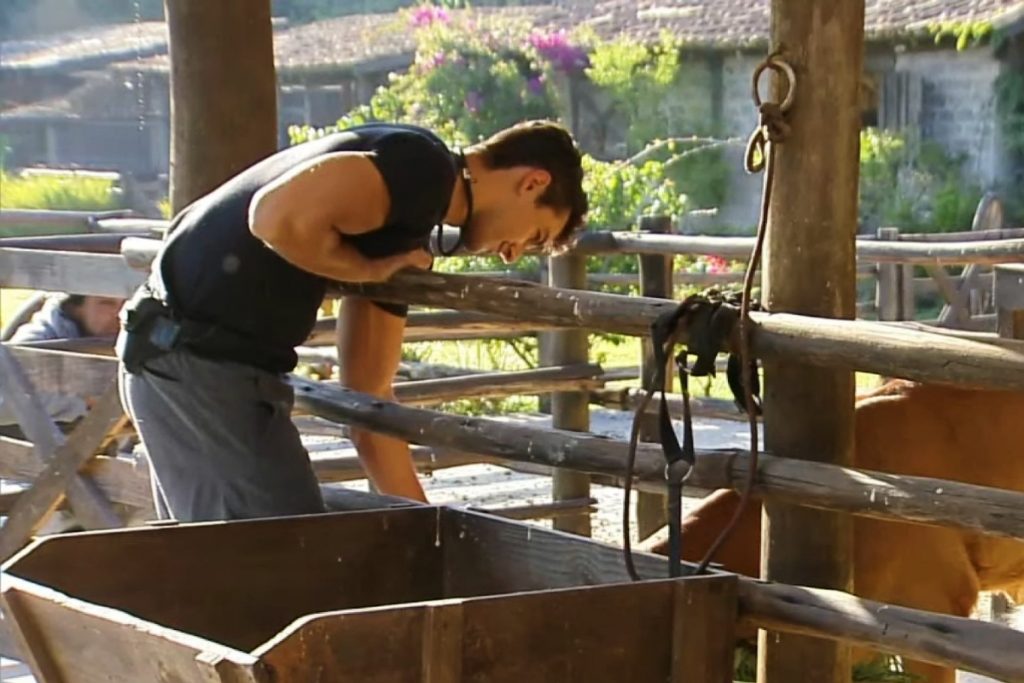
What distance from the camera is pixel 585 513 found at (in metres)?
6.14

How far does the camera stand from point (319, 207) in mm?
2744

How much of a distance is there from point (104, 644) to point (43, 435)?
9.37 ft

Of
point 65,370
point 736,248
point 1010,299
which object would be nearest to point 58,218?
point 65,370

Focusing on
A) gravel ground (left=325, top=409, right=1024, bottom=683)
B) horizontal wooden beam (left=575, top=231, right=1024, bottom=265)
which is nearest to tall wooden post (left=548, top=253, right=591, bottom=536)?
horizontal wooden beam (left=575, top=231, right=1024, bottom=265)

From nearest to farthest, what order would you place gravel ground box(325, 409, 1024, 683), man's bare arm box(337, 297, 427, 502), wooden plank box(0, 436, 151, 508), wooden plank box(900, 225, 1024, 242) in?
man's bare arm box(337, 297, 427, 502), wooden plank box(0, 436, 151, 508), gravel ground box(325, 409, 1024, 683), wooden plank box(900, 225, 1024, 242)

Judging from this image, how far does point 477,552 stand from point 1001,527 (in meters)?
0.93

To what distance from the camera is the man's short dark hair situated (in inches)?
122

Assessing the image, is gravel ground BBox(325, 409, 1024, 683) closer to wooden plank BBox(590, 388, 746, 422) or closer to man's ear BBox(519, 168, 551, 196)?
wooden plank BBox(590, 388, 746, 422)

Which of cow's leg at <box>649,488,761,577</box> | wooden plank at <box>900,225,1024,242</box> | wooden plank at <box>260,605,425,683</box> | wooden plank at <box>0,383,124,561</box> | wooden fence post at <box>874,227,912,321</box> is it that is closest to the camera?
wooden plank at <box>260,605,425,683</box>

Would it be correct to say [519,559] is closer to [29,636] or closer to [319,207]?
[319,207]

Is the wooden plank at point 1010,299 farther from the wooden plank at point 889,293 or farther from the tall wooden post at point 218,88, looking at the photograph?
the wooden plank at point 889,293

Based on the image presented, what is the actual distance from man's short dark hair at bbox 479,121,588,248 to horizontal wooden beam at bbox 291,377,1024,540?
0.45 metres

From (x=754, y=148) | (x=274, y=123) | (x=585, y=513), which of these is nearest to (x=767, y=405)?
(x=754, y=148)

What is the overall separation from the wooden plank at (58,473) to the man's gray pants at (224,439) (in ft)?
5.33
